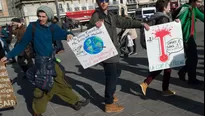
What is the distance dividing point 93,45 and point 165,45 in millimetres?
1136

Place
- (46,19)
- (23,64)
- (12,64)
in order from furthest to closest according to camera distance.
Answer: (12,64) < (23,64) < (46,19)

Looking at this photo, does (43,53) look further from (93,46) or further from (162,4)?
(162,4)

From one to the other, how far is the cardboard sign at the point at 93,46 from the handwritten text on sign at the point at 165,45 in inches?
25.7

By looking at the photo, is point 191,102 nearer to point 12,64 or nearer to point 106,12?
point 106,12

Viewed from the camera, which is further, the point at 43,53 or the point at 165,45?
the point at 165,45

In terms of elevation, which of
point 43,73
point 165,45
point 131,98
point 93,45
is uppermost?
point 93,45

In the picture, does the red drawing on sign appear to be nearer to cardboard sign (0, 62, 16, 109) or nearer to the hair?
the hair

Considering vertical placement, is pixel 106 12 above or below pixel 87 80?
above

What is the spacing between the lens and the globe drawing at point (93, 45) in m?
3.36

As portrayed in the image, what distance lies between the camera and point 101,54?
3354 millimetres

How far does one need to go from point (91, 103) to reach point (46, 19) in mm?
1636

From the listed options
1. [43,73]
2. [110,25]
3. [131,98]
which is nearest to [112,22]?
[110,25]

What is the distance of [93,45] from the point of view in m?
3.39

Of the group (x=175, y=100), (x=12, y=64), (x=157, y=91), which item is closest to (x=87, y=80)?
(x=157, y=91)
